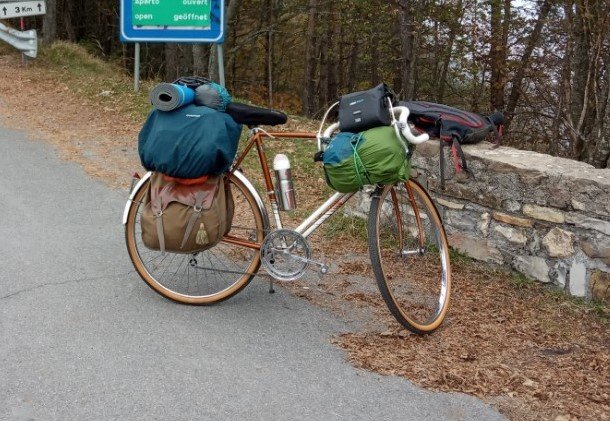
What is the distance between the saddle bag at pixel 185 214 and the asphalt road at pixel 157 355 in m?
0.43

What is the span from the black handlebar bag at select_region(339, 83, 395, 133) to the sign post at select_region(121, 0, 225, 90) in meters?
5.44

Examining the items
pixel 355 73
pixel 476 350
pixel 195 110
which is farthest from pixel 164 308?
pixel 355 73

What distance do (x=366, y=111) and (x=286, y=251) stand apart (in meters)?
0.90

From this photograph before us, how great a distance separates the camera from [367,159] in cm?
360

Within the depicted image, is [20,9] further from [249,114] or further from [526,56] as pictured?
[249,114]

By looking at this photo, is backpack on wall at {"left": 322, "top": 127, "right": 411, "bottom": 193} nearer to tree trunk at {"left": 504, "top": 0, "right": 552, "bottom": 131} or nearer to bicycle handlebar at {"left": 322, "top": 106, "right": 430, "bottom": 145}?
bicycle handlebar at {"left": 322, "top": 106, "right": 430, "bottom": 145}

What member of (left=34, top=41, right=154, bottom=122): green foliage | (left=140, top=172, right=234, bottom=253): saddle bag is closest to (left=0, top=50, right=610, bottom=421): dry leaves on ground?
(left=140, top=172, right=234, bottom=253): saddle bag

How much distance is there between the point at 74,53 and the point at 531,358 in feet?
42.1

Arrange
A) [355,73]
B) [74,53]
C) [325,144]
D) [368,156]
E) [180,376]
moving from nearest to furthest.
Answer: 1. [180,376]
2. [368,156]
3. [325,144]
4. [74,53]
5. [355,73]

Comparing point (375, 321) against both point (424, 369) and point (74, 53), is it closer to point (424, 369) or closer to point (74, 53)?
point (424, 369)

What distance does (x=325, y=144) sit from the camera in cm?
395

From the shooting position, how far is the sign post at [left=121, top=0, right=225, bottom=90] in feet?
29.8

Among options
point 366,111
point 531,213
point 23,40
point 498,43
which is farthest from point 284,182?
point 498,43

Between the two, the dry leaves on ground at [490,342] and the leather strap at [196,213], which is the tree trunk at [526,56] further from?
the leather strap at [196,213]
